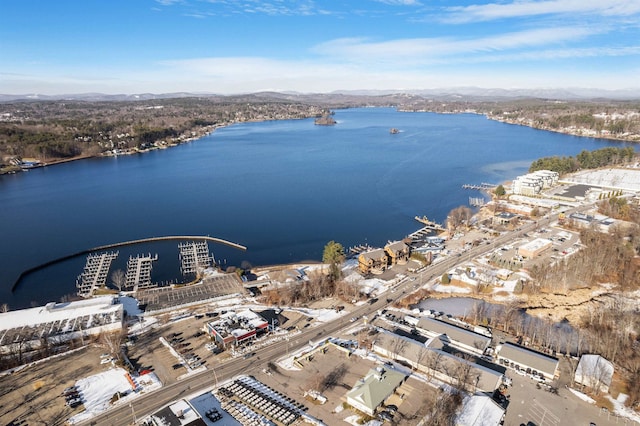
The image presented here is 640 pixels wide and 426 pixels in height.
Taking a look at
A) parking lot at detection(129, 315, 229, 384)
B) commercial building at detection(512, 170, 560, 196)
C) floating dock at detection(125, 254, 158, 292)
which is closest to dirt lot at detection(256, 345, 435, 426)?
Answer: parking lot at detection(129, 315, 229, 384)

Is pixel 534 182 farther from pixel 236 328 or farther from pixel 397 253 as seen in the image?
pixel 236 328

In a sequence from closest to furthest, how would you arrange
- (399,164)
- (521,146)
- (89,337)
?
(89,337)
(399,164)
(521,146)

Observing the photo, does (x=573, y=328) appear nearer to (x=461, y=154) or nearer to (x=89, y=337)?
(x=89, y=337)

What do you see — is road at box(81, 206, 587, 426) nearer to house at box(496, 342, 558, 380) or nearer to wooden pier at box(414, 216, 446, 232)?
house at box(496, 342, 558, 380)

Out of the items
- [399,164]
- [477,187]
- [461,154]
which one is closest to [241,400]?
[477,187]

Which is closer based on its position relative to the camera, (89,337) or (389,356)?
(389,356)

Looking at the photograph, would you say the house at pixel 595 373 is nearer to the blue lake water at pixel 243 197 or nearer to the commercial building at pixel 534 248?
the commercial building at pixel 534 248

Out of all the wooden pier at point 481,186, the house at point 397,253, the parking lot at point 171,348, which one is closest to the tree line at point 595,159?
the wooden pier at point 481,186
